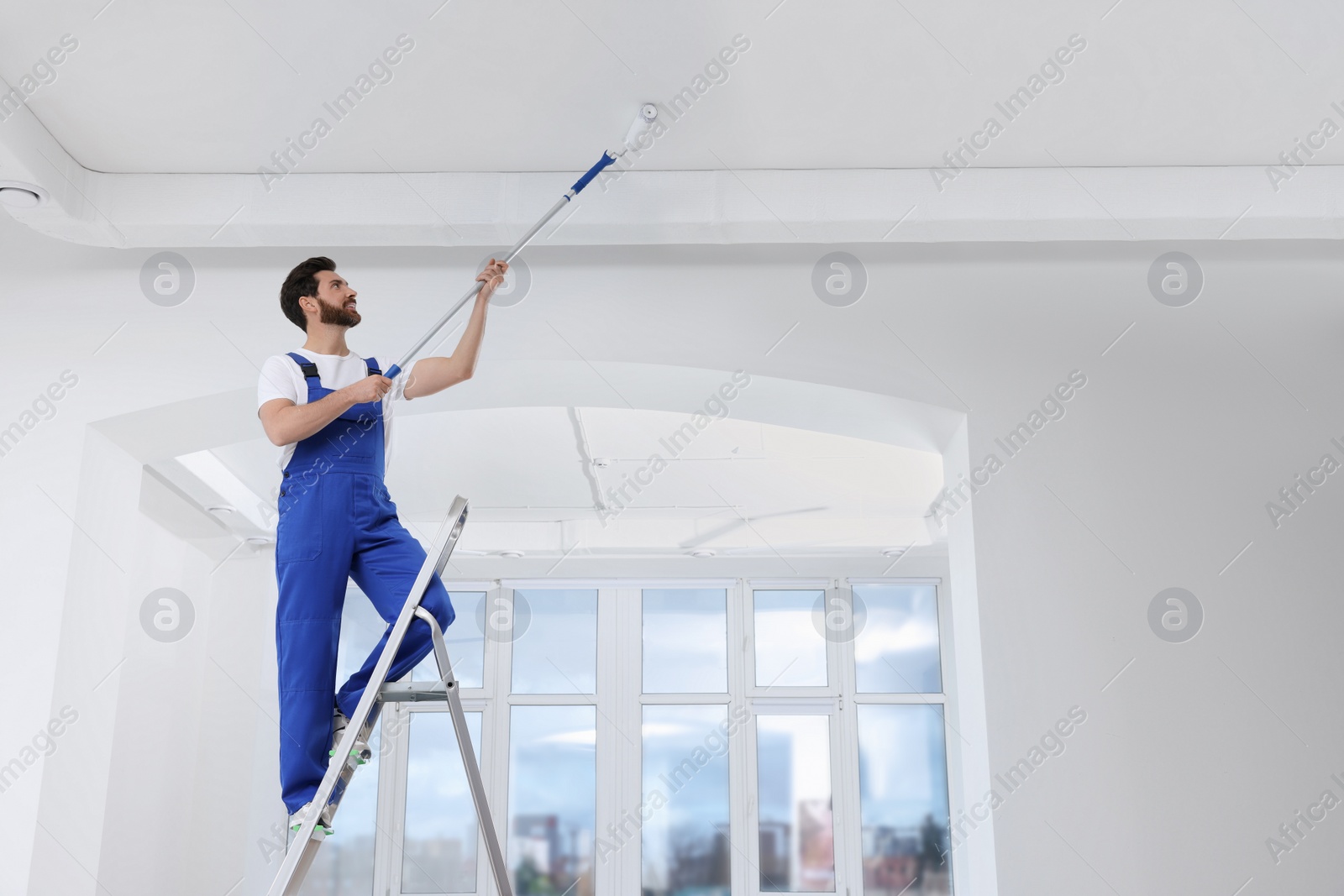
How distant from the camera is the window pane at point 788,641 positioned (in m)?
8.23

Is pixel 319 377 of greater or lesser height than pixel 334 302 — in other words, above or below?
below

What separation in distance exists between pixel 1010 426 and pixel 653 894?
558 cm

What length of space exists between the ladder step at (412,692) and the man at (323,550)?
0.05 m

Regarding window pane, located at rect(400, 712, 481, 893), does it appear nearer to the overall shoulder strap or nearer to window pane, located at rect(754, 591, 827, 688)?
window pane, located at rect(754, 591, 827, 688)

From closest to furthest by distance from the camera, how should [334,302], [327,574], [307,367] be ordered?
1. [327,574]
2. [307,367]
3. [334,302]

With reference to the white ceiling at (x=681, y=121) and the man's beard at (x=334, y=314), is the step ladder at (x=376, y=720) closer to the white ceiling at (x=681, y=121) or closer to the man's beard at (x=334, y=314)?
the man's beard at (x=334, y=314)

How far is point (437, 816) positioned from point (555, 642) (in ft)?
4.88

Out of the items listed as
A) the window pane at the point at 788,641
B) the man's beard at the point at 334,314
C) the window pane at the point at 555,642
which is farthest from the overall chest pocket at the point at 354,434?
the window pane at the point at 788,641

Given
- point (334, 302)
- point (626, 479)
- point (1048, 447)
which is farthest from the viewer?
point (626, 479)

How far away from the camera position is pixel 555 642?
27.1ft

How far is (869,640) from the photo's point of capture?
8328 mm

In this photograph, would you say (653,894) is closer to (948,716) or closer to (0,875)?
(948,716)

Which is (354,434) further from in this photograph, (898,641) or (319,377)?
(898,641)

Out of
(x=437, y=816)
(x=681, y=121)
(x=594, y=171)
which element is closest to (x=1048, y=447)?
(x=681, y=121)
